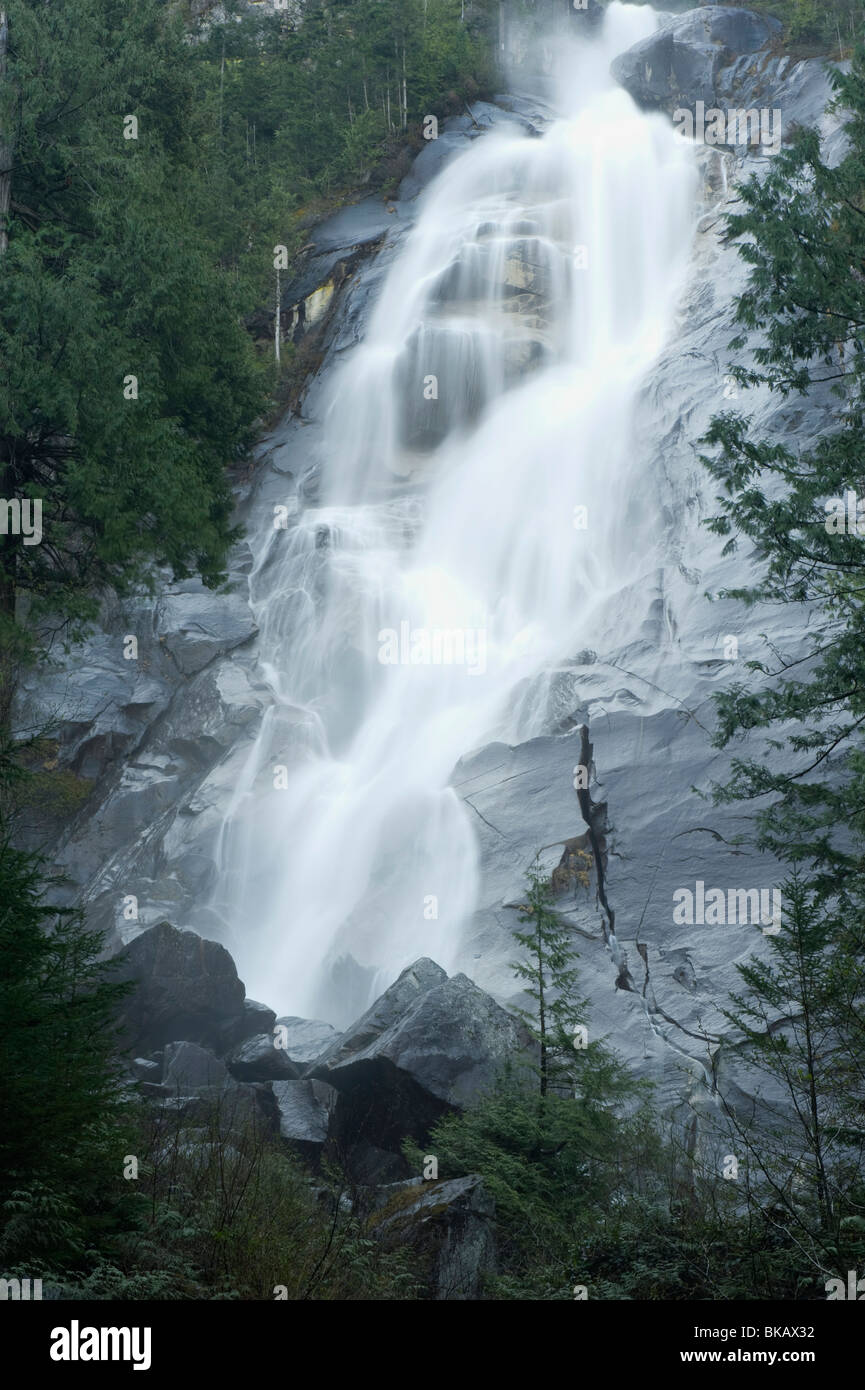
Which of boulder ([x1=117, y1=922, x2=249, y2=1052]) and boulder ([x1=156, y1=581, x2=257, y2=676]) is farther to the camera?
boulder ([x1=156, y1=581, x2=257, y2=676])

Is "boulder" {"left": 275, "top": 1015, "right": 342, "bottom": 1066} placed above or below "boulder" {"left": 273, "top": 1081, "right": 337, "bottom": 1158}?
above

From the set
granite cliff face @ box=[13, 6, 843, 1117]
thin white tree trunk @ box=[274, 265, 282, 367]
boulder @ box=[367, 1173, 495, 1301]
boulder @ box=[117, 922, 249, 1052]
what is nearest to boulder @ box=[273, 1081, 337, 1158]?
granite cliff face @ box=[13, 6, 843, 1117]

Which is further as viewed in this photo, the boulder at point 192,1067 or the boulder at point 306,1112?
the boulder at point 192,1067

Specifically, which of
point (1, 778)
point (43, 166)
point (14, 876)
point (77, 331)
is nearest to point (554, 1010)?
point (1, 778)

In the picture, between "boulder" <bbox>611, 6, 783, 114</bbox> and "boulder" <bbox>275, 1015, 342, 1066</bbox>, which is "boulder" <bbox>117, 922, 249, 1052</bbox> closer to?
"boulder" <bbox>275, 1015, 342, 1066</bbox>

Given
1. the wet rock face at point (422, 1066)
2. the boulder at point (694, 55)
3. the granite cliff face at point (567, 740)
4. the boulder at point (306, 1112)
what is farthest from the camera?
the boulder at point (694, 55)

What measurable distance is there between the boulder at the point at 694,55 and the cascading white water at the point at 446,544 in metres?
2.10

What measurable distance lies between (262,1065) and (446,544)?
49.0 feet

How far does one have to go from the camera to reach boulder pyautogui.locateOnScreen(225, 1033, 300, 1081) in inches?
554

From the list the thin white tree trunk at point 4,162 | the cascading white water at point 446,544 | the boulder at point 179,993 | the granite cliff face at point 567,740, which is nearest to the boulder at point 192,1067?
the granite cliff face at point 567,740

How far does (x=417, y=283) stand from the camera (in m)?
31.9

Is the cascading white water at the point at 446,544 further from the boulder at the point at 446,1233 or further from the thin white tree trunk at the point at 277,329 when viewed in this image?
the boulder at the point at 446,1233

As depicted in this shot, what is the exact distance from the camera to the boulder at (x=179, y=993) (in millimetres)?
15430

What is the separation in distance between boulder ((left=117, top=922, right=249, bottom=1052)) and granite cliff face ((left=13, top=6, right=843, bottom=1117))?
32cm
